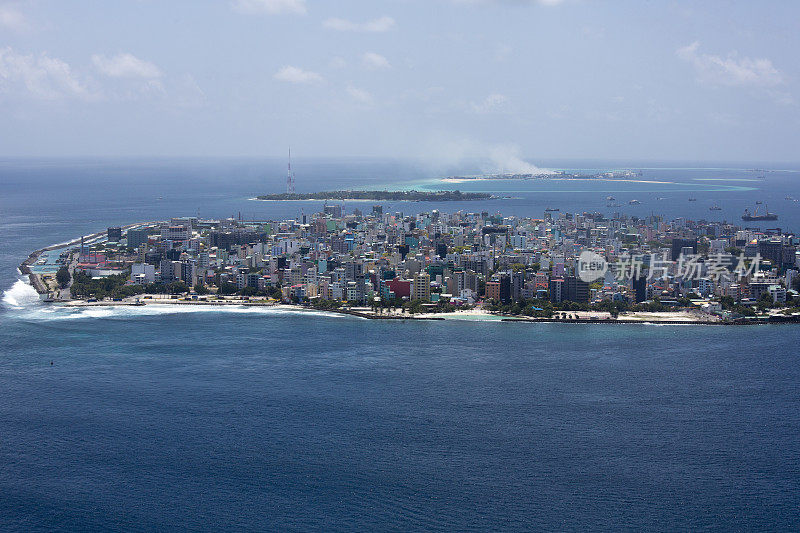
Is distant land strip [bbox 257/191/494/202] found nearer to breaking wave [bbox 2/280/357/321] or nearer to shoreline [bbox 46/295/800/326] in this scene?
shoreline [bbox 46/295/800/326]

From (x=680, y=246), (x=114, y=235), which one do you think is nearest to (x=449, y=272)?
(x=680, y=246)

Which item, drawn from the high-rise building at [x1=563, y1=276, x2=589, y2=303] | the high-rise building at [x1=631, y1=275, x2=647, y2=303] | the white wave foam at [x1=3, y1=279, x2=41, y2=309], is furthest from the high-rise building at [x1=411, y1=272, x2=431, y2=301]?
the white wave foam at [x1=3, y1=279, x2=41, y2=309]

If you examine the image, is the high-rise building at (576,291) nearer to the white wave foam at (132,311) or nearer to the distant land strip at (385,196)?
the white wave foam at (132,311)

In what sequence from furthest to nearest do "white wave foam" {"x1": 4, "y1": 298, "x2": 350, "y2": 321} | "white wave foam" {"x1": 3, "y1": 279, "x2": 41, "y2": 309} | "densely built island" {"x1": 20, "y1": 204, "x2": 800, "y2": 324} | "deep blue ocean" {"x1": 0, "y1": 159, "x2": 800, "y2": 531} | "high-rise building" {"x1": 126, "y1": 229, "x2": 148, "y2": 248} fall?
1. "high-rise building" {"x1": 126, "y1": 229, "x2": 148, "y2": 248}
2. "densely built island" {"x1": 20, "y1": 204, "x2": 800, "y2": 324}
3. "white wave foam" {"x1": 3, "y1": 279, "x2": 41, "y2": 309}
4. "white wave foam" {"x1": 4, "y1": 298, "x2": 350, "y2": 321}
5. "deep blue ocean" {"x1": 0, "y1": 159, "x2": 800, "y2": 531}

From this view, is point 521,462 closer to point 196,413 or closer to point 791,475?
point 791,475

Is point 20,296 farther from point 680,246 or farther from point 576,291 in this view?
point 680,246

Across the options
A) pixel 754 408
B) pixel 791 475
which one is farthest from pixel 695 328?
pixel 791 475

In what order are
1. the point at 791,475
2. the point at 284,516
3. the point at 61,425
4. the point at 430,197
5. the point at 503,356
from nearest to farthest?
the point at 284,516 → the point at 791,475 → the point at 61,425 → the point at 503,356 → the point at 430,197
